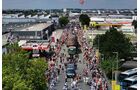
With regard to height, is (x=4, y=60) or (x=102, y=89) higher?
(x=4, y=60)

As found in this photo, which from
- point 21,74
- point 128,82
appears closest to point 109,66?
point 128,82

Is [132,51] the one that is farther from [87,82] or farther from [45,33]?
[45,33]

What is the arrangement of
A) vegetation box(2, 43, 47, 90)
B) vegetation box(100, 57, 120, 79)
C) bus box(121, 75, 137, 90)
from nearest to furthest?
vegetation box(2, 43, 47, 90) → bus box(121, 75, 137, 90) → vegetation box(100, 57, 120, 79)

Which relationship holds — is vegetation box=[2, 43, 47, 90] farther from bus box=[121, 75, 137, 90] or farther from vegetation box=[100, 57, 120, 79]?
vegetation box=[100, 57, 120, 79]

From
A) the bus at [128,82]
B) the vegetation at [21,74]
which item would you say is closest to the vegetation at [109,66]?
the bus at [128,82]

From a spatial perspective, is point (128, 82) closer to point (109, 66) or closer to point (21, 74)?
point (21, 74)

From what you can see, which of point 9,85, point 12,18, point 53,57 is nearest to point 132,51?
point 53,57

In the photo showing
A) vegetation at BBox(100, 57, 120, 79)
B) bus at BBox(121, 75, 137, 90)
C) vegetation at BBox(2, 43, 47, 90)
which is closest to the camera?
vegetation at BBox(2, 43, 47, 90)

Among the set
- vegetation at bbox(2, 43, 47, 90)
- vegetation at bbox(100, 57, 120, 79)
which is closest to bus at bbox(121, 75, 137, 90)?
vegetation at bbox(2, 43, 47, 90)
